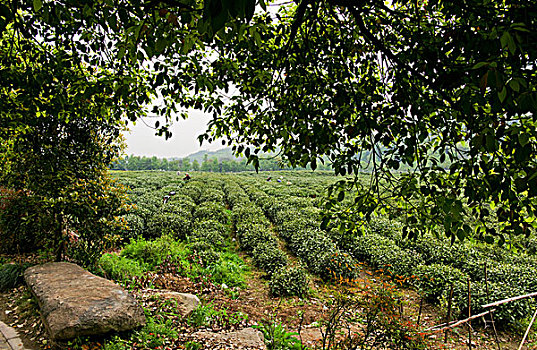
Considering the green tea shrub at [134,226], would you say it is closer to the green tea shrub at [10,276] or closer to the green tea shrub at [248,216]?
the green tea shrub at [10,276]

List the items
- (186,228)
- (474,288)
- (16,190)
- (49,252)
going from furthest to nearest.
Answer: (186,228) → (474,288) → (49,252) → (16,190)

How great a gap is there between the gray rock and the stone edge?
2509mm

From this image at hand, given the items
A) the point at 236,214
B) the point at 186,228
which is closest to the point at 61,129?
the point at 186,228

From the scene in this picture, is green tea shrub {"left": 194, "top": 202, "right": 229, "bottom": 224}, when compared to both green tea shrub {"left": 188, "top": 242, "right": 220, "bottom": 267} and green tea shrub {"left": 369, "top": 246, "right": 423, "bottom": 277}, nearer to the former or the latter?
green tea shrub {"left": 188, "top": 242, "right": 220, "bottom": 267}

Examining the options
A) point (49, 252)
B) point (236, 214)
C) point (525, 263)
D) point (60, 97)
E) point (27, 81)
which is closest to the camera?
point (60, 97)

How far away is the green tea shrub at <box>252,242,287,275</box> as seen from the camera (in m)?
8.51

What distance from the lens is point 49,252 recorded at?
6.53m

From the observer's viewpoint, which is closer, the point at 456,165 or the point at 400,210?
the point at 456,165

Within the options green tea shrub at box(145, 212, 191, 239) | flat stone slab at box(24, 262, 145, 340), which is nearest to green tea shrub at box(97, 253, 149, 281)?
flat stone slab at box(24, 262, 145, 340)

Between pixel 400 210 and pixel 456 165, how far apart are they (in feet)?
3.05

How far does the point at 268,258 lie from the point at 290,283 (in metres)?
1.71

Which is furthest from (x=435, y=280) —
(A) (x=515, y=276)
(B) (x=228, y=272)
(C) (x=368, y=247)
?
(B) (x=228, y=272)

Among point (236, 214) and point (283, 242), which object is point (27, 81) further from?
point (236, 214)

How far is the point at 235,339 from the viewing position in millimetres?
4750
